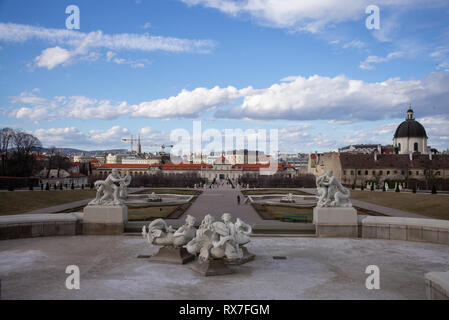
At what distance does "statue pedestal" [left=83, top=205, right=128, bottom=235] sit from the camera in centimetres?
1523

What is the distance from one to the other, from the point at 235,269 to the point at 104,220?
7093mm

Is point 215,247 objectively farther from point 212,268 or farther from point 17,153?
point 17,153

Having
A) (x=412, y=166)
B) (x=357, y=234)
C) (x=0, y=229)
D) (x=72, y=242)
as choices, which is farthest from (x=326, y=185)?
(x=412, y=166)

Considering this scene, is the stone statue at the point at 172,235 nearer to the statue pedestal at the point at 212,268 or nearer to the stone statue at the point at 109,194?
the statue pedestal at the point at 212,268

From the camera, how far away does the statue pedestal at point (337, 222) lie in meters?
15.0

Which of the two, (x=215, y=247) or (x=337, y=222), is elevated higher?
(x=215, y=247)

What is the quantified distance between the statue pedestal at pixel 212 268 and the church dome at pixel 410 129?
101490mm

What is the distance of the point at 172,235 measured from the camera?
11.3m

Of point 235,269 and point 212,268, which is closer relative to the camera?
point 212,268

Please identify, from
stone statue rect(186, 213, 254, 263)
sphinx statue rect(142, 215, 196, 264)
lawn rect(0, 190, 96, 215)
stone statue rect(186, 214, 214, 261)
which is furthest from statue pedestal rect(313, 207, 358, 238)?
lawn rect(0, 190, 96, 215)

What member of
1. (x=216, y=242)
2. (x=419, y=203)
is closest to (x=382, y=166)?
(x=419, y=203)

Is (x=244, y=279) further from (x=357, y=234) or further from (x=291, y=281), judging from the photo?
(x=357, y=234)

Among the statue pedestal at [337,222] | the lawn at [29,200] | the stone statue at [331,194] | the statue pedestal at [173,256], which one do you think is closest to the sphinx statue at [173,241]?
the statue pedestal at [173,256]

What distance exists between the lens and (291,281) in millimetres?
9359
